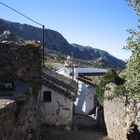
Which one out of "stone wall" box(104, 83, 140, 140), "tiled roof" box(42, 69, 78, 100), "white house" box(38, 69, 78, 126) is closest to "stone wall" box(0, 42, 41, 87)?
"stone wall" box(104, 83, 140, 140)

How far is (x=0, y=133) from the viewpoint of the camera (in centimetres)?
1118

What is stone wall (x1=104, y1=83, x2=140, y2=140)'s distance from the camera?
806 inches

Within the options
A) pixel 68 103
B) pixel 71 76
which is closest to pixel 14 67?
pixel 68 103

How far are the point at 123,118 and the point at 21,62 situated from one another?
787cm

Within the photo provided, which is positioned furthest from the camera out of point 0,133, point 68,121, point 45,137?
point 68,121

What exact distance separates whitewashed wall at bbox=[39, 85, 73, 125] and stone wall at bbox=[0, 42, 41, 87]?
11.5m

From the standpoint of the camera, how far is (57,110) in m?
30.2

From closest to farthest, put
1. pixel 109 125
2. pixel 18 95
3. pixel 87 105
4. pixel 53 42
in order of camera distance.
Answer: pixel 18 95
pixel 109 125
pixel 87 105
pixel 53 42

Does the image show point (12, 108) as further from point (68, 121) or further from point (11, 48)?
point (68, 121)

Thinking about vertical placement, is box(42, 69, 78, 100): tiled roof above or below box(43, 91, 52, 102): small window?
above

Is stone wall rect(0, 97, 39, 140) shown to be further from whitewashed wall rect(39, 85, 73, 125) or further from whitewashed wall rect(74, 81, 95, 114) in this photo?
whitewashed wall rect(74, 81, 95, 114)

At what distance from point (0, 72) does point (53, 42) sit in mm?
145649

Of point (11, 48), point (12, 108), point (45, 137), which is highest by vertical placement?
point (11, 48)

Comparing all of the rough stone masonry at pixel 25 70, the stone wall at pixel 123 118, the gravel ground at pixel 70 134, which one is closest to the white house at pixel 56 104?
the gravel ground at pixel 70 134
